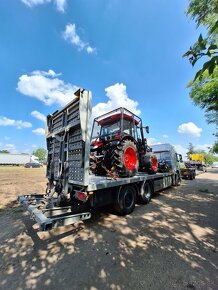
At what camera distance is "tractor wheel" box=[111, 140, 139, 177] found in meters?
4.98

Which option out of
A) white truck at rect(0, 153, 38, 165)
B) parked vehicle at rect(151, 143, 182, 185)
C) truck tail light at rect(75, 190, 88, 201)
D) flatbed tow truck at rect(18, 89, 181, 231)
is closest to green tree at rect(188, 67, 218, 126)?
parked vehicle at rect(151, 143, 182, 185)

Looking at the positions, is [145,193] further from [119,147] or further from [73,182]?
[73,182]

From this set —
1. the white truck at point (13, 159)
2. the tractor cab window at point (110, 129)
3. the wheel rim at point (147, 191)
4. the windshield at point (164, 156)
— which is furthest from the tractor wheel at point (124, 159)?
the white truck at point (13, 159)

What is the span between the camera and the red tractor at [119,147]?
508 centimetres

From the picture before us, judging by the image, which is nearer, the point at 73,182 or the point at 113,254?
the point at 113,254

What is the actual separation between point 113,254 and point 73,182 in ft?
5.73

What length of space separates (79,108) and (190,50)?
2523 mm

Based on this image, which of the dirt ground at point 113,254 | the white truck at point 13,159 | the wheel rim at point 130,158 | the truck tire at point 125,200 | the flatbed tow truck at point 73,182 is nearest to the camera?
the dirt ground at point 113,254

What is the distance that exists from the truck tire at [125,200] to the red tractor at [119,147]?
0.47 meters

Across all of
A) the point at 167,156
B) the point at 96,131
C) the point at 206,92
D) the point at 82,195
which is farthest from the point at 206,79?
the point at 82,195

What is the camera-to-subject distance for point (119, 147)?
16.6ft

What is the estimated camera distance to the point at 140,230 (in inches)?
155

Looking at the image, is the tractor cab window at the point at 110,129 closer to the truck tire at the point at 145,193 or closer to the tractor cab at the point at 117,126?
the tractor cab at the point at 117,126

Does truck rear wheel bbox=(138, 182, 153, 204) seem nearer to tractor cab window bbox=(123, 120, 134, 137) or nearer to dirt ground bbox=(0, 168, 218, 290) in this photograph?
dirt ground bbox=(0, 168, 218, 290)
